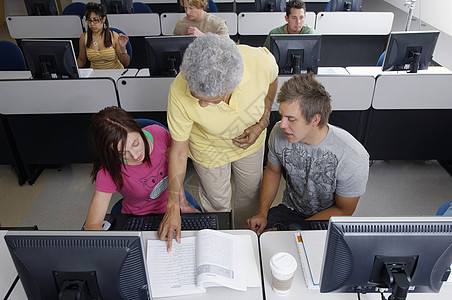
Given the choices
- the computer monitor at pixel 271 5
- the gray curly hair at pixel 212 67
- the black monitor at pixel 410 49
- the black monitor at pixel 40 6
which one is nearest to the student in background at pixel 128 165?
the gray curly hair at pixel 212 67

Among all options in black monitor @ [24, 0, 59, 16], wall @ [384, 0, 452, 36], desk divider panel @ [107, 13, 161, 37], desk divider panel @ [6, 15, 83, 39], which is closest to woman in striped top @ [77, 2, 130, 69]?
desk divider panel @ [107, 13, 161, 37]

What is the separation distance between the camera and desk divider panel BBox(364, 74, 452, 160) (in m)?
2.46

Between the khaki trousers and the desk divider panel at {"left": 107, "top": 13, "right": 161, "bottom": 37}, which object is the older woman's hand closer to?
the khaki trousers

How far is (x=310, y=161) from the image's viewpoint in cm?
160

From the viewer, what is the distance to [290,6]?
2.95 meters

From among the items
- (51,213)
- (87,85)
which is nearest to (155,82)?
(87,85)

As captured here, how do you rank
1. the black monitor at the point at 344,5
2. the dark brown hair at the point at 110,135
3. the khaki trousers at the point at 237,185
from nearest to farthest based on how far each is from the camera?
the dark brown hair at the point at 110,135 → the khaki trousers at the point at 237,185 → the black monitor at the point at 344,5

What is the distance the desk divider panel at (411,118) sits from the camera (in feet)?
8.09

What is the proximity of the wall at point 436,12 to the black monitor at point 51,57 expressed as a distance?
181 inches

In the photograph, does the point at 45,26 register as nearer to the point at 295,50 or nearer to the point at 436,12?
the point at 295,50

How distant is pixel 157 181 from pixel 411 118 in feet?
6.34

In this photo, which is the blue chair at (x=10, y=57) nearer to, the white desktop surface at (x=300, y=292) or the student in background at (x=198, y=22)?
the student in background at (x=198, y=22)

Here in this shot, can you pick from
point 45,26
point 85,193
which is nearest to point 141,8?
point 45,26

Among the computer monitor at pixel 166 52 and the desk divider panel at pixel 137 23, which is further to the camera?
the desk divider panel at pixel 137 23
